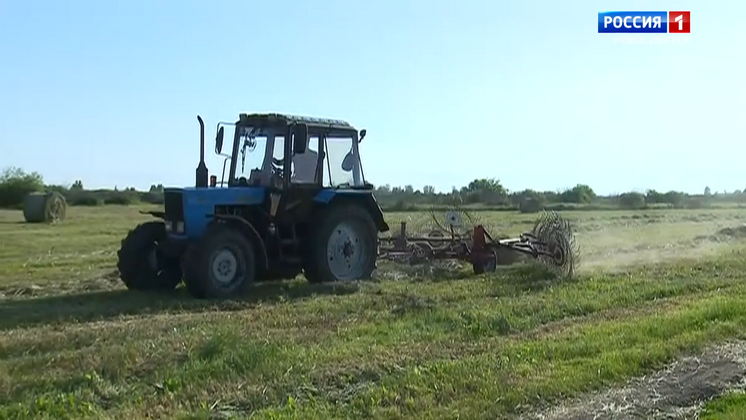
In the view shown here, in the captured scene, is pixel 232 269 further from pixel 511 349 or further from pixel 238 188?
pixel 511 349

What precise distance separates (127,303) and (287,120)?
3448 mm

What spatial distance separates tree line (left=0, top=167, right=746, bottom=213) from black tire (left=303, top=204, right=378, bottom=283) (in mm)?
22088

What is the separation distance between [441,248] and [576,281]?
8.95 ft

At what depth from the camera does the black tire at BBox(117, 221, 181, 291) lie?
12.5 metres

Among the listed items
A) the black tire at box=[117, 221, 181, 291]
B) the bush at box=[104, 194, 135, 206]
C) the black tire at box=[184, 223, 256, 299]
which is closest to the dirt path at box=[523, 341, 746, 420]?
the black tire at box=[184, 223, 256, 299]

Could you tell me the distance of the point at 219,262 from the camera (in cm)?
1175

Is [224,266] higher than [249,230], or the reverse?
[249,230]

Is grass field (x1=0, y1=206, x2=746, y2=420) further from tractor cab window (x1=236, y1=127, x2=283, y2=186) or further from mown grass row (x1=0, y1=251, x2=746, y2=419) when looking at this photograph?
tractor cab window (x1=236, y1=127, x2=283, y2=186)

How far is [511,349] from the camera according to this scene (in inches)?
333

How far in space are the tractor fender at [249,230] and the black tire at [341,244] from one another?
3.09ft

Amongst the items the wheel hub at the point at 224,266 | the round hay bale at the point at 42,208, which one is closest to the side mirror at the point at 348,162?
the wheel hub at the point at 224,266

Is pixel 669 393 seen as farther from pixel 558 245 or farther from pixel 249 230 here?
pixel 558 245

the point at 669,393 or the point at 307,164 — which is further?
the point at 307,164

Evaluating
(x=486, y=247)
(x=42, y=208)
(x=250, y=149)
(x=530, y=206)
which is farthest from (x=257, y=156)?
(x=530, y=206)
